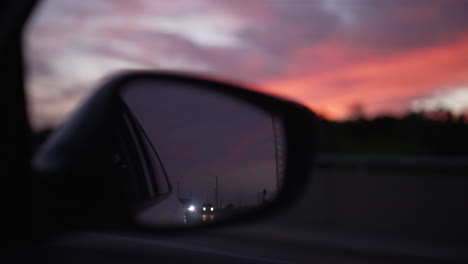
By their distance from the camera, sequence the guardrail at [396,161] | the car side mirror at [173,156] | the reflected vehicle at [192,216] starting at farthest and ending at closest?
the guardrail at [396,161]
the reflected vehicle at [192,216]
the car side mirror at [173,156]

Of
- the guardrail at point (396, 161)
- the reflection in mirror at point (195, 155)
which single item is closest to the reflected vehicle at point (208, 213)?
the reflection in mirror at point (195, 155)

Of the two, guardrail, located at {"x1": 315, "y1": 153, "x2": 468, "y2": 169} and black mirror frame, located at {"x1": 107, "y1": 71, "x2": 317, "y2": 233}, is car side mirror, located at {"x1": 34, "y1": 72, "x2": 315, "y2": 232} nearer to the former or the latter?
black mirror frame, located at {"x1": 107, "y1": 71, "x2": 317, "y2": 233}

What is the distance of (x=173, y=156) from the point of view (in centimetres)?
174

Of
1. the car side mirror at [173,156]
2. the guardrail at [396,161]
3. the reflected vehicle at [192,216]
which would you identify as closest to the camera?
the car side mirror at [173,156]

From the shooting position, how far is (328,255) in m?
6.50

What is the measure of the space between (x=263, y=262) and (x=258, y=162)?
2967 millimetres

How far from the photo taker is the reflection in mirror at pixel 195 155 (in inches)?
64.5

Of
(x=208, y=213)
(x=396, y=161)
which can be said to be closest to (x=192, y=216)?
(x=208, y=213)

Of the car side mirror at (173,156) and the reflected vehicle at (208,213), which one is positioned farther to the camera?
the reflected vehicle at (208,213)

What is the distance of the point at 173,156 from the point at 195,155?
9cm

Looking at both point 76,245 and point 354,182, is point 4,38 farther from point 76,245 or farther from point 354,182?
point 354,182

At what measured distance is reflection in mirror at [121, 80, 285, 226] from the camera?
1.64 m

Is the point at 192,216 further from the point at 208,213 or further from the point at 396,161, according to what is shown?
the point at 396,161

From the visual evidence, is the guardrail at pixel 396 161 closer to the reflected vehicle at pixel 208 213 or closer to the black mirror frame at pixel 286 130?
the black mirror frame at pixel 286 130
